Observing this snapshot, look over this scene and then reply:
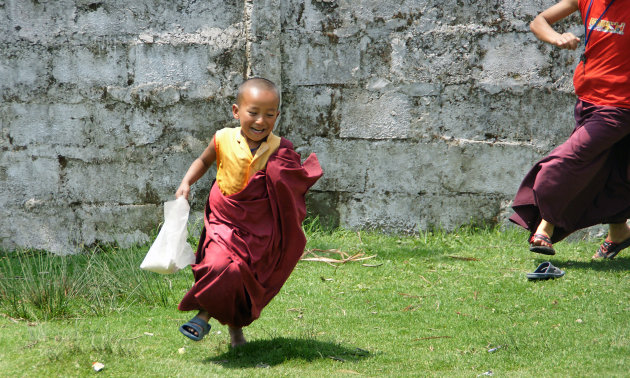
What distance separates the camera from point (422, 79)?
5.60 m

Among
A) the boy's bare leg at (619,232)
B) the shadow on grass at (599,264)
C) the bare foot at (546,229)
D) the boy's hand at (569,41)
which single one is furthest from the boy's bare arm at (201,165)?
the boy's bare leg at (619,232)

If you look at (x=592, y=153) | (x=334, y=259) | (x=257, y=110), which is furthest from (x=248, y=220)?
(x=592, y=153)

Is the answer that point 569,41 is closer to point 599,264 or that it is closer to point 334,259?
point 599,264

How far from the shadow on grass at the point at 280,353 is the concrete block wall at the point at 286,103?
2.39 metres

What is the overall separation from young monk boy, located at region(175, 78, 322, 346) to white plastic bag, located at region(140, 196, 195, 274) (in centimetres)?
8

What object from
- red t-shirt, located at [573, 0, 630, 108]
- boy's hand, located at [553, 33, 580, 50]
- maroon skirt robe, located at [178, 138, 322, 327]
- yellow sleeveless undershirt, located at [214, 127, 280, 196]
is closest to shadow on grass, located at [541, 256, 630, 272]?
red t-shirt, located at [573, 0, 630, 108]

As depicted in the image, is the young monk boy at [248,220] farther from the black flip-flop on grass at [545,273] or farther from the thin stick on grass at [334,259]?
the black flip-flop on grass at [545,273]

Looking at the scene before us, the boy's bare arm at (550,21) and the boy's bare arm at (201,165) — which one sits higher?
the boy's bare arm at (550,21)

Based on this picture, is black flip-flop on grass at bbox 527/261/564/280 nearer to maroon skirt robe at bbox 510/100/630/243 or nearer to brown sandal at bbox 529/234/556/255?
brown sandal at bbox 529/234/556/255

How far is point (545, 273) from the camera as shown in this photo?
4.47 metres

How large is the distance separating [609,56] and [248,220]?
2727mm

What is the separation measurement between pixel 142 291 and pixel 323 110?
2214 millimetres

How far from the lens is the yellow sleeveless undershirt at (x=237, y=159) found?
3451 millimetres

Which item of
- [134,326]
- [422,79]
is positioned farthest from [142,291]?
[422,79]
